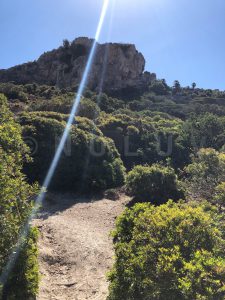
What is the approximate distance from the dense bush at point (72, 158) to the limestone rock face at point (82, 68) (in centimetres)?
4162

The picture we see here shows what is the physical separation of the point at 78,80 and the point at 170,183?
49.2 m

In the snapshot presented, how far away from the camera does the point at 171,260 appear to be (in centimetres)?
1022

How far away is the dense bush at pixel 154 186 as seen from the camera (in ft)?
92.5

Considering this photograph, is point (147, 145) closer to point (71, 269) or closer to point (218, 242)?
point (71, 269)

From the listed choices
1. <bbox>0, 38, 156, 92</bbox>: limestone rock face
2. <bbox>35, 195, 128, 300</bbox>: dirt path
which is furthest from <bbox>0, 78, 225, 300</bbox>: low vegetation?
<bbox>0, 38, 156, 92</bbox>: limestone rock face

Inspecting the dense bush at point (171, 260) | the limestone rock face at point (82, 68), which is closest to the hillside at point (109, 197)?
the dense bush at point (171, 260)

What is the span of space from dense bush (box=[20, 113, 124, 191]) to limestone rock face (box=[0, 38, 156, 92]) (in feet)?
137

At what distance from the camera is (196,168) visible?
3008cm

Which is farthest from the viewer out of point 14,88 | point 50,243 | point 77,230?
point 14,88

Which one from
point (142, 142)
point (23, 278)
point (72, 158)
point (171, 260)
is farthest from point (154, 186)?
point (171, 260)

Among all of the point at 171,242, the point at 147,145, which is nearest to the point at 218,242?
the point at 171,242

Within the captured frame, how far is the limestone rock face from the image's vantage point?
75.7 meters

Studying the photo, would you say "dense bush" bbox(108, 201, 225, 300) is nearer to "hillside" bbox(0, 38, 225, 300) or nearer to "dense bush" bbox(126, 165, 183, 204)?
"hillside" bbox(0, 38, 225, 300)

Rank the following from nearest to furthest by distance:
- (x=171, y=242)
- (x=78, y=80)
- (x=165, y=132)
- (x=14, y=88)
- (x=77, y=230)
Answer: (x=171, y=242), (x=77, y=230), (x=165, y=132), (x=14, y=88), (x=78, y=80)
